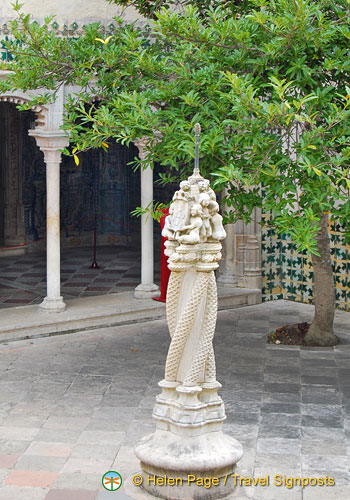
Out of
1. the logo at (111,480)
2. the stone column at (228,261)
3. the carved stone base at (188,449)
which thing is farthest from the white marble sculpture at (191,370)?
the stone column at (228,261)

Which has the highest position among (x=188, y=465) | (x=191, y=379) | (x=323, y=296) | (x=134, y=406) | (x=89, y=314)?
(x=323, y=296)

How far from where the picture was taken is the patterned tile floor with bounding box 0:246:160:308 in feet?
46.7

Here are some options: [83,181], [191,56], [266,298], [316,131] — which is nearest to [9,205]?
[83,181]

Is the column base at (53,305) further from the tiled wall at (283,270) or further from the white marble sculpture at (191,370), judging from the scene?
the white marble sculpture at (191,370)

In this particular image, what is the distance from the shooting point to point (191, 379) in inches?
280

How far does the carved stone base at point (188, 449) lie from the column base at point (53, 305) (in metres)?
5.56

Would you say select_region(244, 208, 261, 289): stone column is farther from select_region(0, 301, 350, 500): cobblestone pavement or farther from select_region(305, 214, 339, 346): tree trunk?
select_region(305, 214, 339, 346): tree trunk

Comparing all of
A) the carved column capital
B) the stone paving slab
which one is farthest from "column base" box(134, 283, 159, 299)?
the carved column capital

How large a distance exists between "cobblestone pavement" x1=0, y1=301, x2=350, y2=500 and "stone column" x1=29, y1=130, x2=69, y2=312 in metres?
0.73

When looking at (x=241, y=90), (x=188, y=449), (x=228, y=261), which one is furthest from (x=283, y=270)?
(x=188, y=449)

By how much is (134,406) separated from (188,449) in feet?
7.65

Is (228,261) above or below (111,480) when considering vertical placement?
above

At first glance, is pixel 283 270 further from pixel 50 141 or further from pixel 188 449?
pixel 188 449

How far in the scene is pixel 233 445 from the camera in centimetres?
729
